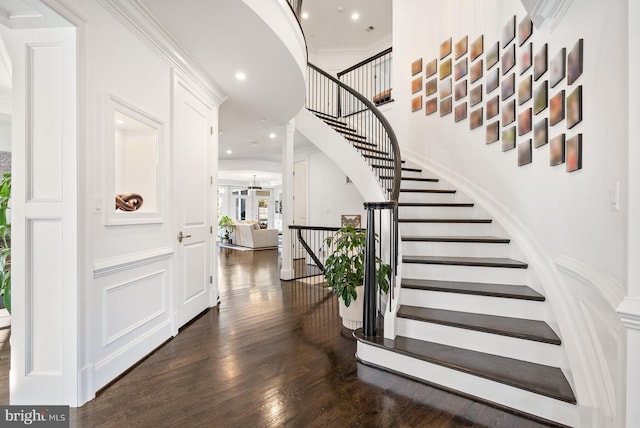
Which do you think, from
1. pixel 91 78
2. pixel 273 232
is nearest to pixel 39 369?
pixel 91 78

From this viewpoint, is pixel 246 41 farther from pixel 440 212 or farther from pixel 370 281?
pixel 440 212

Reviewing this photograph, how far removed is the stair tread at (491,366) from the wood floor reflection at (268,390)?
186mm

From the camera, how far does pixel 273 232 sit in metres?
9.64

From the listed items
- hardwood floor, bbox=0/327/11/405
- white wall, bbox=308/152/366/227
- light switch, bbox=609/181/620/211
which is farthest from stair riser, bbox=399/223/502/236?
hardwood floor, bbox=0/327/11/405

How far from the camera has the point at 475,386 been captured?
1.83 metres

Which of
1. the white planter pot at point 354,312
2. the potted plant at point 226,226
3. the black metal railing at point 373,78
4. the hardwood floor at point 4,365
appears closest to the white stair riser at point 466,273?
the white planter pot at point 354,312

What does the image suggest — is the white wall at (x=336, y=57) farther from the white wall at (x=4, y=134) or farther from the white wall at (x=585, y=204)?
the white wall at (x=4, y=134)

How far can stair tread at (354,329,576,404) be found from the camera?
1.65 metres

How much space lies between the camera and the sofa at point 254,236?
9.18 metres

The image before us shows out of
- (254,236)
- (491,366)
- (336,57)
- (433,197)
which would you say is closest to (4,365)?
(491,366)

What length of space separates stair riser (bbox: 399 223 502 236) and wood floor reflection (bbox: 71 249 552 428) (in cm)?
139

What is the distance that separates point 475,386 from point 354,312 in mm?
1260

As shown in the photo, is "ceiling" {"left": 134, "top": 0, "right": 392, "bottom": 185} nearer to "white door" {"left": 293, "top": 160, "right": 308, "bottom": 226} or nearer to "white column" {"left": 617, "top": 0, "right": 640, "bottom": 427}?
"white door" {"left": 293, "top": 160, "right": 308, "bottom": 226}

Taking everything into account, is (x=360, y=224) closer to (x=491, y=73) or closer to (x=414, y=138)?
(x=414, y=138)
